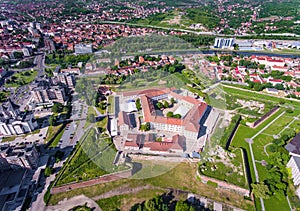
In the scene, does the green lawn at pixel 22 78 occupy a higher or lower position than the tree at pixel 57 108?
higher

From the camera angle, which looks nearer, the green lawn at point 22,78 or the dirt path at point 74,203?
the dirt path at point 74,203

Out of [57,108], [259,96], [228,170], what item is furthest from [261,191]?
[57,108]

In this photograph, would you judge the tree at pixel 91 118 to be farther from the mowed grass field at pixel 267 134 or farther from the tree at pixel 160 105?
the mowed grass field at pixel 267 134

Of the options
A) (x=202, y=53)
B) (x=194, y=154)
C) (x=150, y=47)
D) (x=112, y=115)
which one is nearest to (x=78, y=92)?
(x=112, y=115)

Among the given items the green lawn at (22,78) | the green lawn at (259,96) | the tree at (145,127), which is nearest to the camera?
the tree at (145,127)

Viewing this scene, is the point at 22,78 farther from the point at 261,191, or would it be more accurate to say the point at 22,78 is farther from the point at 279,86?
the point at 279,86

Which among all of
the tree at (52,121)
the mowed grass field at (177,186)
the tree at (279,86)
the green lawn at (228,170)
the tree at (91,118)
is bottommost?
the mowed grass field at (177,186)

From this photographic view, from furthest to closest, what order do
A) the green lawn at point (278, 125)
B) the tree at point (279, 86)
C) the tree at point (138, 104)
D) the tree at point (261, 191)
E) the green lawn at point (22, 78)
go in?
the green lawn at point (22, 78) → the tree at point (279, 86) → the tree at point (138, 104) → the green lawn at point (278, 125) → the tree at point (261, 191)

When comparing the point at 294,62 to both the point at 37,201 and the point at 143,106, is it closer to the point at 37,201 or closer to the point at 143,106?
the point at 143,106

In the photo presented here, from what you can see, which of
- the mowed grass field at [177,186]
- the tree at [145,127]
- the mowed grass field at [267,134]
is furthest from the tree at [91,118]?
the mowed grass field at [267,134]
